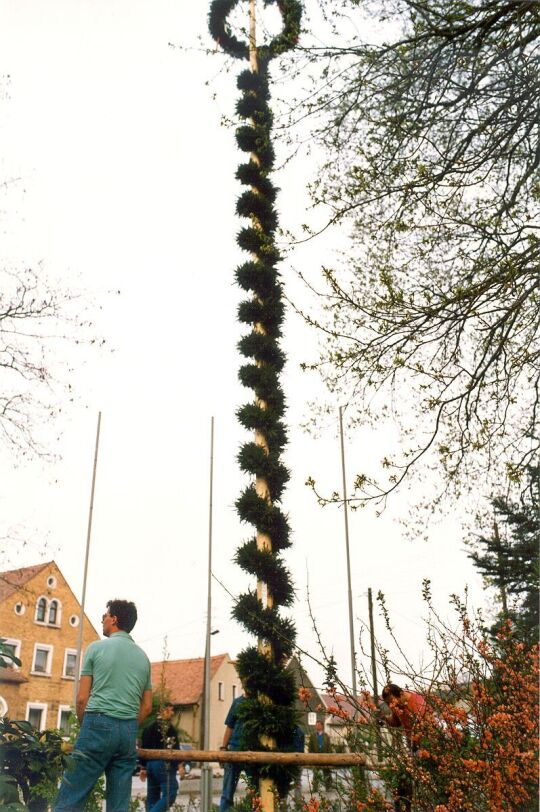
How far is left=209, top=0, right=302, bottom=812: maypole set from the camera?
563 cm

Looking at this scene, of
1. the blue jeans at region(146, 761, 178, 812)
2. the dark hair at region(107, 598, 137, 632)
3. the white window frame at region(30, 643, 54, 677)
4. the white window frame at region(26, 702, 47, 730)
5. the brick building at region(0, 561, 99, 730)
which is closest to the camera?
the dark hair at region(107, 598, 137, 632)

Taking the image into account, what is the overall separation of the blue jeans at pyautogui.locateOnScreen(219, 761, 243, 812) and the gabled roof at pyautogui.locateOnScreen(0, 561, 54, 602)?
2.99 meters

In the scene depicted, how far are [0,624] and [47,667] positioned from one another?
7.52 metres

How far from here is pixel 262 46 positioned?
539 cm

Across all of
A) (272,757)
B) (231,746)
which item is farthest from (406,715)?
(231,746)

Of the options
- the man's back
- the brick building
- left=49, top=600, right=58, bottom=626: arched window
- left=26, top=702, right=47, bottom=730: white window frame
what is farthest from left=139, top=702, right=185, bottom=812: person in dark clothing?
left=26, top=702, right=47, bottom=730: white window frame

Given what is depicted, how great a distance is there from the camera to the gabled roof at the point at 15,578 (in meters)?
6.82

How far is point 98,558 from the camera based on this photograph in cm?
869

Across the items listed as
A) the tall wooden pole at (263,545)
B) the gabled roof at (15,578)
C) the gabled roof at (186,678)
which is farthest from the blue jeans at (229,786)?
the gabled roof at (186,678)

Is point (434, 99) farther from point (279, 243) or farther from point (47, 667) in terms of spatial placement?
point (47, 667)

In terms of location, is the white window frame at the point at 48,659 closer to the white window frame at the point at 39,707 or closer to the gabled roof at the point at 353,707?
the white window frame at the point at 39,707

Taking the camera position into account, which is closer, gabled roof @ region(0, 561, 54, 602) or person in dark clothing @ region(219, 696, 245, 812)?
person in dark clothing @ region(219, 696, 245, 812)

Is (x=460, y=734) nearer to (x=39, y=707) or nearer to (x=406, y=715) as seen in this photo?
(x=406, y=715)

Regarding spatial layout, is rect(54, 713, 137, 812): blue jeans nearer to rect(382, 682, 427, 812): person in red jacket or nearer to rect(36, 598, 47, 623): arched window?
rect(382, 682, 427, 812): person in red jacket
